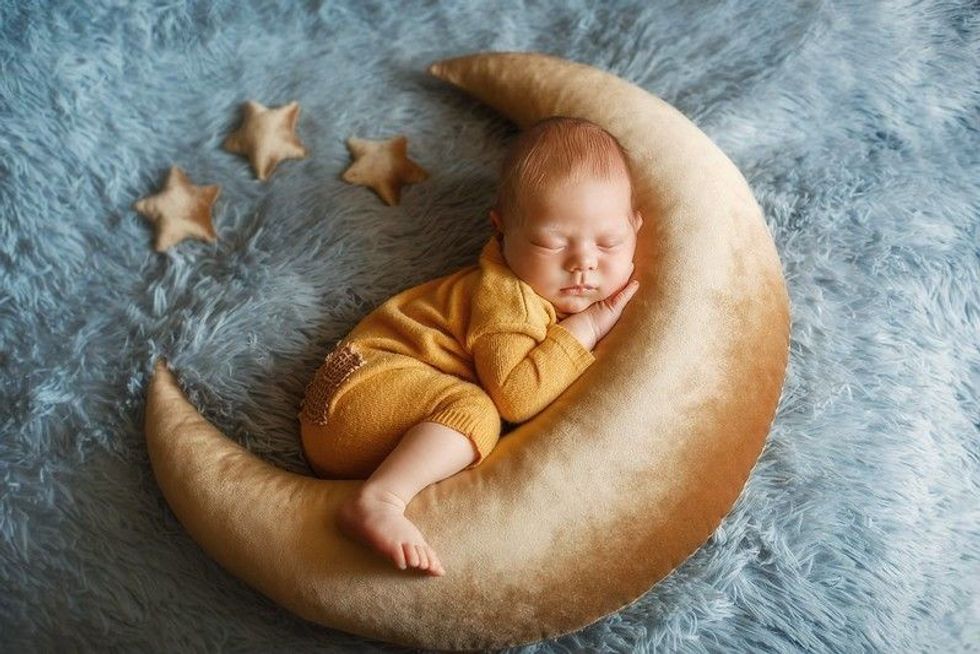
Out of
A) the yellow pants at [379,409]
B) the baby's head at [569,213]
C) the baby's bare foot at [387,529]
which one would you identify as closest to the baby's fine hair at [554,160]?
the baby's head at [569,213]

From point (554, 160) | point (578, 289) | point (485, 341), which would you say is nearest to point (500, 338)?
point (485, 341)

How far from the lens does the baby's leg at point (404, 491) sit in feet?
3.44

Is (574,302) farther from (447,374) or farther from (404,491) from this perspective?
(404,491)

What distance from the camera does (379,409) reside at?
3.78 ft

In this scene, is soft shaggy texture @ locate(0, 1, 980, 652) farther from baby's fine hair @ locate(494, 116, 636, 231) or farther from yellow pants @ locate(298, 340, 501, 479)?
baby's fine hair @ locate(494, 116, 636, 231)

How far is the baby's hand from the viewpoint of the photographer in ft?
3.96

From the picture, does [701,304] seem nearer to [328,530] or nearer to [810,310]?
[810,310]

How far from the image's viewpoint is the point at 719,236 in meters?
1.23

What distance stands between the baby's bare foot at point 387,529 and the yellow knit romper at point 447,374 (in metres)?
0.10

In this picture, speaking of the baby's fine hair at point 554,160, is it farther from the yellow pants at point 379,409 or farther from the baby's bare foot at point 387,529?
the baby's bare foot at point 387,529

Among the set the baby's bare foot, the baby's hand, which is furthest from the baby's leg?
the baby's hand

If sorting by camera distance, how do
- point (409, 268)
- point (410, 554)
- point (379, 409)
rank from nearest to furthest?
point (410, 554)
point (379, 409)
point (409, 268)

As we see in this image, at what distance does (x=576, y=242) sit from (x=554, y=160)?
102 mm

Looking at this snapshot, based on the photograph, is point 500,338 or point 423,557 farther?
point 500,338
